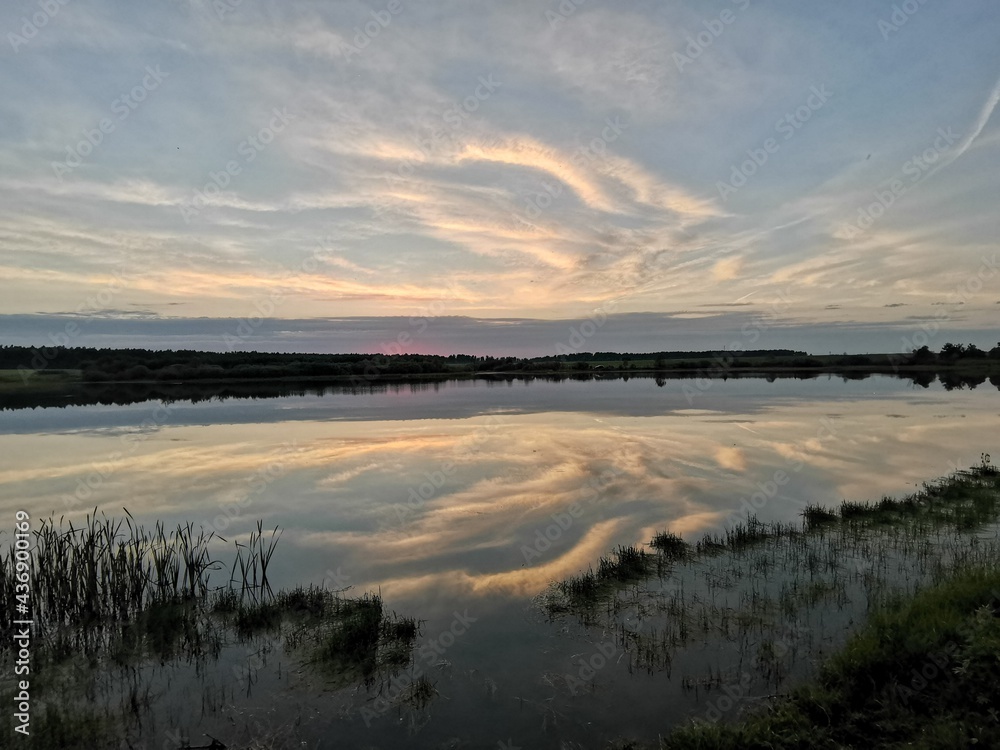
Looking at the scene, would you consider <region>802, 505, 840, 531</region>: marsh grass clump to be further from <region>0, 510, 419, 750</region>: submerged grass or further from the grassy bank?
<region>0, 510, 419, 750</region>: submerged grass

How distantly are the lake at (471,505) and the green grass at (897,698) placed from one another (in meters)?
0.73

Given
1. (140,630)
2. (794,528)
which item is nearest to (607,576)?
(794,528)

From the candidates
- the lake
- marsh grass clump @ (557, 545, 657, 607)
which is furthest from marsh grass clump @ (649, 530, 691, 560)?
the lake

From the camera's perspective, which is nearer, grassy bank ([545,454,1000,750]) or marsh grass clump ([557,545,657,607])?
grassy bank ([545,454,1000,750])

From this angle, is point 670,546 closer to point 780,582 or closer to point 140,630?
point 780,582

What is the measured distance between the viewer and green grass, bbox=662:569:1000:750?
494 cm

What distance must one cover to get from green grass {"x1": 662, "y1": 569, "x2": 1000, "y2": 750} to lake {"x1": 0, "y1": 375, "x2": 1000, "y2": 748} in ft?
2.39

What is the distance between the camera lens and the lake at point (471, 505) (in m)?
6.26

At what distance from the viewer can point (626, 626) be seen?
8000mm

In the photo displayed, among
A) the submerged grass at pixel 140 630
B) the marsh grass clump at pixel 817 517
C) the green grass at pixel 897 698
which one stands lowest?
the submerged grass at pixel 140 630

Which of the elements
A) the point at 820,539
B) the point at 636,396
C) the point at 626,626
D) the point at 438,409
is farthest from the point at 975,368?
the point at 626,626

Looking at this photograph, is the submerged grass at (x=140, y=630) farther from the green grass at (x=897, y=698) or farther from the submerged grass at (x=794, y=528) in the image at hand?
the green grass at (x=897, y=698)

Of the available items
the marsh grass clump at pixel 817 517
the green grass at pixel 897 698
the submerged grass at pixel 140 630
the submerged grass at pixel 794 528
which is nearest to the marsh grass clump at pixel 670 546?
the submerged grass at pixel 794 528

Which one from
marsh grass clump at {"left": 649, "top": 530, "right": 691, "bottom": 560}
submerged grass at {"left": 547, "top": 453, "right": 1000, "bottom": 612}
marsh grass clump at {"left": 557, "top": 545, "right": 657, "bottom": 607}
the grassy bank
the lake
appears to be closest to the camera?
the grassy bank
